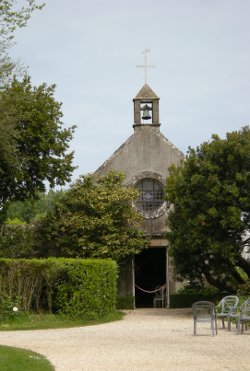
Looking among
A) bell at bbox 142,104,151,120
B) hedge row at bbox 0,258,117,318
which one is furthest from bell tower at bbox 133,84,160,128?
hedge row at bbox 0,258,117,318

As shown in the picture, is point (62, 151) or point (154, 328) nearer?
point (154, 328)

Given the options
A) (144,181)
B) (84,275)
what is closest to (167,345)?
(84,275)

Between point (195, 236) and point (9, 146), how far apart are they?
738 centimetres

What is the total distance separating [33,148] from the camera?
1033 inches

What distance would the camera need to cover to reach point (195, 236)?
23.9 meters

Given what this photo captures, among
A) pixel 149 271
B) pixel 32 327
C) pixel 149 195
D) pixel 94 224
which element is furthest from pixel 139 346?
pixel 149 271

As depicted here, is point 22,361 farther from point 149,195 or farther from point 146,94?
point 146,94

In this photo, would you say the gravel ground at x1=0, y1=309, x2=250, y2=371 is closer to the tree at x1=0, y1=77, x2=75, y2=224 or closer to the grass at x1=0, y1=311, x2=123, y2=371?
the grass at x1=0, y1=311, x2=123, y2=371

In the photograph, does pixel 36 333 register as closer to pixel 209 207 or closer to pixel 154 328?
pixel 154 328

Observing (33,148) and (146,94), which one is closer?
(33,148)

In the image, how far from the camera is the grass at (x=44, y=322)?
19.7m

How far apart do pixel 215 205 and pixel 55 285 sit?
6488 millimetres

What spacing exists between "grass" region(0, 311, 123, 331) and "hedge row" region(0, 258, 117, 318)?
287 mm

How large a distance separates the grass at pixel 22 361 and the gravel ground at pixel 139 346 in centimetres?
26
